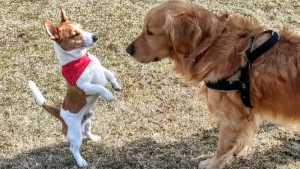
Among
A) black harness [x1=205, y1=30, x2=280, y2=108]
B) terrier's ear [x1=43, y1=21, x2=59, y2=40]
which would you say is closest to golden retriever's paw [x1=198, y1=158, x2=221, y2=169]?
black harness [x1=205, y1=30, x2=280, y2=108]

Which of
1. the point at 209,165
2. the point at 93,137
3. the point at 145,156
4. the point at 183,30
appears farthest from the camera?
the point at 93,137

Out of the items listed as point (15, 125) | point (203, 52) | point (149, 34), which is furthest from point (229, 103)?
point (15, 125)

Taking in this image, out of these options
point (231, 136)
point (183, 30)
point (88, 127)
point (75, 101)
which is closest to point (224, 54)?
point (183, 30)

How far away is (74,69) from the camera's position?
3643 mm

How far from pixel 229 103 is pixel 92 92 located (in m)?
1.14

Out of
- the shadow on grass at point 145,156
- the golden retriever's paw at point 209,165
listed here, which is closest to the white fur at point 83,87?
the shadow on grass at point 145,156

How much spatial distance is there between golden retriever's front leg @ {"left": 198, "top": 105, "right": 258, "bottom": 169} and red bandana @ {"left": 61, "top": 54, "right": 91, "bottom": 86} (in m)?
1.23

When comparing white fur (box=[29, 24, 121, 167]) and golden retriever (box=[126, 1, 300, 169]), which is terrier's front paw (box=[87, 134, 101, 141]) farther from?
golden retriever (box=[126, 1, 300, 169])

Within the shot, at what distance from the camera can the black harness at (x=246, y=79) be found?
3.37 meters

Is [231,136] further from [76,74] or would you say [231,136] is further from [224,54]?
[76,74]

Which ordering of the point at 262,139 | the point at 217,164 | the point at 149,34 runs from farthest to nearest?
1. the point at 262,139
2. the point at 217,164
3. the point at 149,34

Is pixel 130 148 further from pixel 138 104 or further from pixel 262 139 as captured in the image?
pixel 262 139

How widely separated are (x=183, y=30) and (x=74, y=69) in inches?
38.0

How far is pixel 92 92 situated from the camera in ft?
12.0
